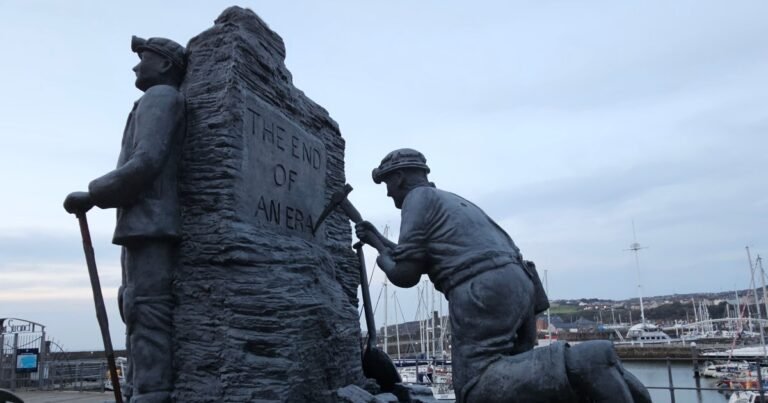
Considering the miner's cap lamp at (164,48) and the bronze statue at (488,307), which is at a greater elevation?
the miner's cap lamp at (164,48)

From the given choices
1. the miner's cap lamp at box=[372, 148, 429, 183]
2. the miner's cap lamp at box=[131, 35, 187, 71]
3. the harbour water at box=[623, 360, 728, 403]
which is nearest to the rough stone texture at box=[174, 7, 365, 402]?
the miner's cap lamp at box=[131, 35, 187, 71]

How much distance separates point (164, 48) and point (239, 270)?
1.70m

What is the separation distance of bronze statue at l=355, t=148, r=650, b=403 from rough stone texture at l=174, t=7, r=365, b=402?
763 millimetres

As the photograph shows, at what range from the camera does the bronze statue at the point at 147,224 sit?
135 inches

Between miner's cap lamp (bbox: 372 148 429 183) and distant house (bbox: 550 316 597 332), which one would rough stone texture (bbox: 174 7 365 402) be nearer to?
miner's cap lamp (bbox: 372 148 429 183)

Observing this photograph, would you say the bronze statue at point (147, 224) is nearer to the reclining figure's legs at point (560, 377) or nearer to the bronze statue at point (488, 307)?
the bronze statue at point (488, 307)

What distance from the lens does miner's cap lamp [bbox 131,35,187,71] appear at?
3.96m

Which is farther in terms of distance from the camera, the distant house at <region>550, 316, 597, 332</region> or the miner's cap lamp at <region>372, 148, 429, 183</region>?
the distant house at <region>550, 316, 597, 332</region>

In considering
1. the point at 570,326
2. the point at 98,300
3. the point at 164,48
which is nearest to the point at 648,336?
the point at 570,326

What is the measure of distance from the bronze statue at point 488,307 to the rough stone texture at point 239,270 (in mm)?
763

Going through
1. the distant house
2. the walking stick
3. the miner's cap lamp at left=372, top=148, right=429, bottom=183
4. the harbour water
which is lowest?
the harbour water

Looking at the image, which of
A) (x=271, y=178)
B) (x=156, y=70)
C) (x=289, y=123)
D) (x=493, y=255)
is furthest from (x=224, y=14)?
(x=493, y=255)

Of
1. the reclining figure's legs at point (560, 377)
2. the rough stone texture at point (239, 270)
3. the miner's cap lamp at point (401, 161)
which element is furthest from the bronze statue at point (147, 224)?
the reclining figure's legs at point (560, 377)

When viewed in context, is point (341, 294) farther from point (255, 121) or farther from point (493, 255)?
point (493, 255)
